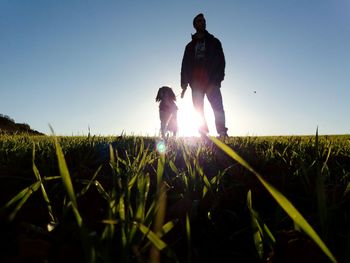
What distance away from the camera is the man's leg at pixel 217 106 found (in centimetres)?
675

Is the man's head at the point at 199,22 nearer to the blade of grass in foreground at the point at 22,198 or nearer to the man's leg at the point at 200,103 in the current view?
the man's leg at the point at 200,103

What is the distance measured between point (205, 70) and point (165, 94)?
4597 millimetres

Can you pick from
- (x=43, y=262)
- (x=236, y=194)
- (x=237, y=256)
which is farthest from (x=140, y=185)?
(x=236, y=194)

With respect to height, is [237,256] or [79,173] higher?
[79,173]

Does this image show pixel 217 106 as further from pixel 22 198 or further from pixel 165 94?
pixel 22 198

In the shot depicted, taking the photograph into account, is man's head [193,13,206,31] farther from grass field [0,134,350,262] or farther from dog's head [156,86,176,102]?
grass field [0,134,350,262]

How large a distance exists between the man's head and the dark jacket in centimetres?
14

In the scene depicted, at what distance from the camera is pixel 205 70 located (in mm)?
7219

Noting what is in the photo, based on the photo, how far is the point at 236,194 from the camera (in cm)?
177

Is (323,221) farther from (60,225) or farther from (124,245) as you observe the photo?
(60,225)

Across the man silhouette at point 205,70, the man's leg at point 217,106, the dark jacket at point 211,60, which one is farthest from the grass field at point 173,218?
the dark jacket at point 211,60

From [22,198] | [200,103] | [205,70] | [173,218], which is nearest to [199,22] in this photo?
[205,70]

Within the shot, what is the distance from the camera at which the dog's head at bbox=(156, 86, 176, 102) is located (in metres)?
11.7

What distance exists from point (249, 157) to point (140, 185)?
5.22 ft
